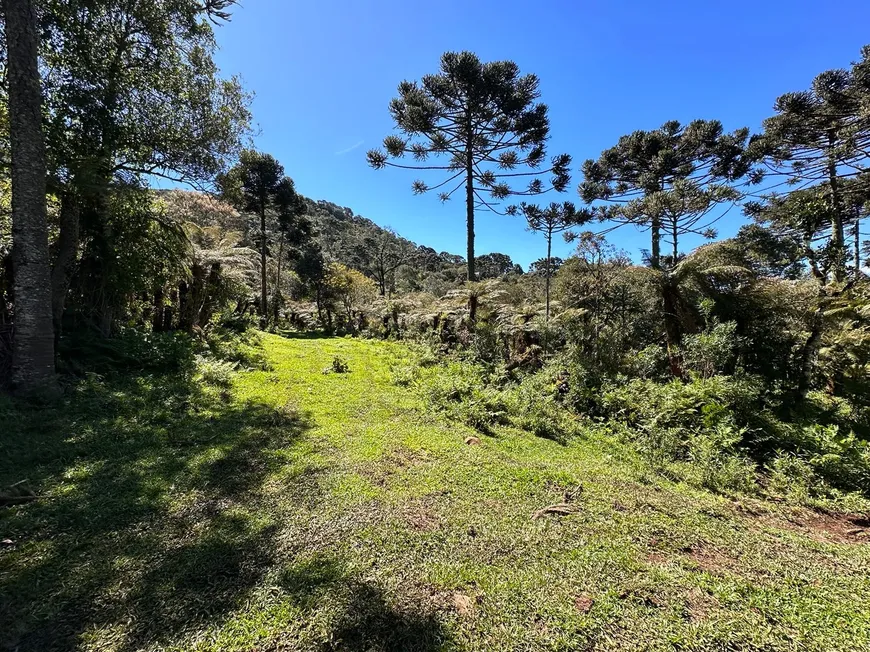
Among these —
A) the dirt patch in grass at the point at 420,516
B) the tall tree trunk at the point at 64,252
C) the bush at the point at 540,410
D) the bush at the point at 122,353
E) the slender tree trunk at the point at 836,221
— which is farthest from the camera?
the slender tree trunk at the point at 836,221

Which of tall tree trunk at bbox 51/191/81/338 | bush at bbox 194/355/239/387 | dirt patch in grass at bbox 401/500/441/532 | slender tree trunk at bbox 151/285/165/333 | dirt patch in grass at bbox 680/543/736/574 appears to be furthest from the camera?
slender tree trunk at bbox 151/285/165/333

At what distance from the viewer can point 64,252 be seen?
20.3ft

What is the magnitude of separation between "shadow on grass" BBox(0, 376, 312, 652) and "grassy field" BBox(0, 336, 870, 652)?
1 cm

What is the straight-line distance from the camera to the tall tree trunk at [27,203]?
15.4 ft

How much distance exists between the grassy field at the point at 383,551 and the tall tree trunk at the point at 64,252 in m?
2.70

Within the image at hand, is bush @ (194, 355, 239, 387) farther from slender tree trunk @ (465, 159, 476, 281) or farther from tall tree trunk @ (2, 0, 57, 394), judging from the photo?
slender tree trunk @ (465, 159, 476, 281)

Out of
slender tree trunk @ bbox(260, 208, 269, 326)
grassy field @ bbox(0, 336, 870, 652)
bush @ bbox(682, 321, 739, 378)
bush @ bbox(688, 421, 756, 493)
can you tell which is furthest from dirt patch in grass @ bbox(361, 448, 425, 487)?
slender tree trunk @ bbox(260, 208, 269, 326)

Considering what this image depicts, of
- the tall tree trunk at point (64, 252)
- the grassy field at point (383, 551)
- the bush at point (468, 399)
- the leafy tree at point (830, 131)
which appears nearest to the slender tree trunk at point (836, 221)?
the leafy tree at point (830, 131)

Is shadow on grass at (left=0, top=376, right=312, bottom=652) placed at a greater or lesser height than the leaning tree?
lesser

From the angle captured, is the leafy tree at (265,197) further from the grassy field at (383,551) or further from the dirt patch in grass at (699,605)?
the dirt patch in grass at (699,605)

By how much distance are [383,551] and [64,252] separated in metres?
7.66

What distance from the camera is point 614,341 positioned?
7.01 metres

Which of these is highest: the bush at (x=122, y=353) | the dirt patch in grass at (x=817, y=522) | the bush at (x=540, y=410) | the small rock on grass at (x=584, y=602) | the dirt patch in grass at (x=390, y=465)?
the bush at (x=122, y=353)

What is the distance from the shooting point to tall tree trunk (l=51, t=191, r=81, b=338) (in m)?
6.14
